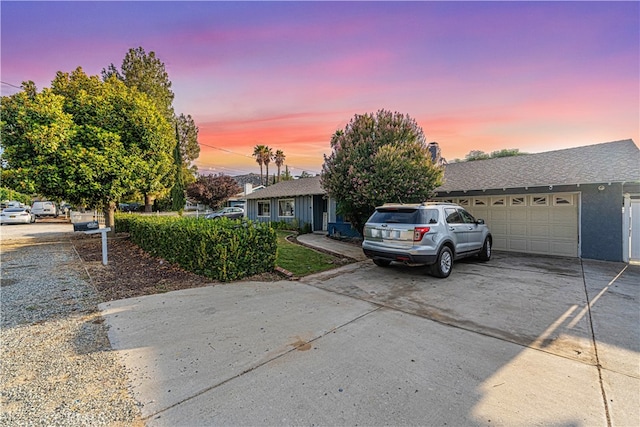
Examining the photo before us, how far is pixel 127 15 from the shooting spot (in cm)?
938

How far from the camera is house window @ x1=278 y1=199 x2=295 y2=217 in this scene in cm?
2009

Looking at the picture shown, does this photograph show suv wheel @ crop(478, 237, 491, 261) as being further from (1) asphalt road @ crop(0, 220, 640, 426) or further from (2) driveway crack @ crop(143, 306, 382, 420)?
(2) driveway crack @ crop(143, 306, 382, 420)

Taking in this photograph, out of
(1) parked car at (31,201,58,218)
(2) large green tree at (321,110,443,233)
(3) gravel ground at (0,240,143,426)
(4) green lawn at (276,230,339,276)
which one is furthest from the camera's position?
(1) parked car at (31,201,58,218)

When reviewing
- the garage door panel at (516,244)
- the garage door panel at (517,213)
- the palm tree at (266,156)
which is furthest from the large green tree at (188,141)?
→ the garage door panel at (516,244)

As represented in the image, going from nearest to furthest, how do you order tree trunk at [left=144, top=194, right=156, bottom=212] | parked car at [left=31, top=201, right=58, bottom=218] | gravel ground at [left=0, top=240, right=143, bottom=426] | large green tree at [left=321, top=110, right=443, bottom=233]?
1. gravel ground at [left=0, top=240, right=143, bottom=426]
2. large green tree at [left=321, top=110, right=443, bottom=233]
3. tree trunk at [left=144, top=194, right=156, bottom=212]
4. parked car at [left=31, top=201, right=58, bottom=218]

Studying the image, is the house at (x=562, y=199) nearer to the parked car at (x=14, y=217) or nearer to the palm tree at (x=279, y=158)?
the parked car at (x=14, y=217)

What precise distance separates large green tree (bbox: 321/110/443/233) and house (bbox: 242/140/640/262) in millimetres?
2530

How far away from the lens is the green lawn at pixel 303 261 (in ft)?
27.0

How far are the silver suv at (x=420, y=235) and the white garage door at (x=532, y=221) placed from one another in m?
4.42

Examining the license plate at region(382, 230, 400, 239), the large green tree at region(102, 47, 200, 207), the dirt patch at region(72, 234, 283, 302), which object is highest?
the large green tree at region(102, 47, 200, 207)

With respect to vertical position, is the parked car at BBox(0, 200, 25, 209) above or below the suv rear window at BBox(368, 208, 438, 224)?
above

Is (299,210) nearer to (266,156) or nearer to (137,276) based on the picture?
(137,276)

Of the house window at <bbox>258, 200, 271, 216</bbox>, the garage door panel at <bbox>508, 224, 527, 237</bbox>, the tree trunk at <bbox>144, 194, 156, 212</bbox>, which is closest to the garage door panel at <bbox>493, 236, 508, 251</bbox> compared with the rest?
the garage door panel at <bbox>508, 224, 527, 237</bbox>

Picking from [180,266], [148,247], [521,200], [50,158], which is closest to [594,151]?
[521,200]
